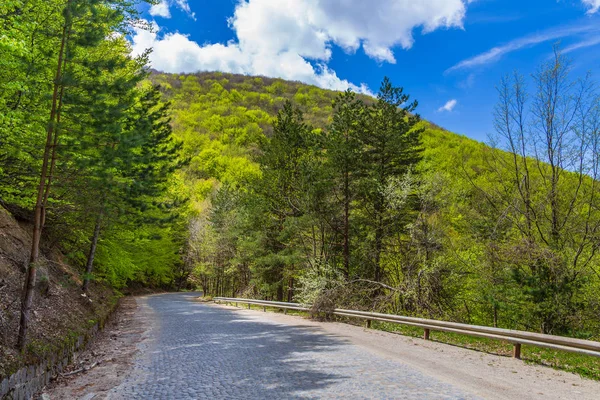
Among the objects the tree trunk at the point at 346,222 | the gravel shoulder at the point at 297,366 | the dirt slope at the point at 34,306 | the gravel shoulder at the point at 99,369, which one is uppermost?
the tree trunk at the point at 346,222

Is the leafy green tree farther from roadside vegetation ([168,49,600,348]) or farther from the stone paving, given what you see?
the stone paving

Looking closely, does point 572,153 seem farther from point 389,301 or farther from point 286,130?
point 286,130

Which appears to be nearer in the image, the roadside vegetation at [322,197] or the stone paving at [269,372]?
the stone paving at [269,372]

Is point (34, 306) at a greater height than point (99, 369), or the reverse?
point (34, 306)

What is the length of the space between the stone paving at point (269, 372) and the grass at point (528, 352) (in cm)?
289

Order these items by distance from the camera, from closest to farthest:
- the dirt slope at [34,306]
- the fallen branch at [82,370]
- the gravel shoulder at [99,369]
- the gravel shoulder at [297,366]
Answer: the gravel shoulder at [297,366]
the gravel shoulder at [99,369]
the dirt slope at [34,306]
the fallen branch at [82,370]

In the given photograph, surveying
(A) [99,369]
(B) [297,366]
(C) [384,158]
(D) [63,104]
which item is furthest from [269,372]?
(C) [384,158]

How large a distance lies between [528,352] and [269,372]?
6.43 meters

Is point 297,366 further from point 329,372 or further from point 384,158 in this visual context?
point 384,158

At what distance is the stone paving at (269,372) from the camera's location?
223 inches

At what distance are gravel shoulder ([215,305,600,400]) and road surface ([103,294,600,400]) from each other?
0.02 meters

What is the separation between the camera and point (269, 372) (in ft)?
22.6

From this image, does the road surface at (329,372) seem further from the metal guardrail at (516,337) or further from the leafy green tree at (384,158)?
the leafy green tree at (384,158)

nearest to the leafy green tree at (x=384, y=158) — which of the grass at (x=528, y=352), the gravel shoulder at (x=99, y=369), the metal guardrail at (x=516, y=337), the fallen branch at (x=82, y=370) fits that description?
the grass at (x=528, y=352)
